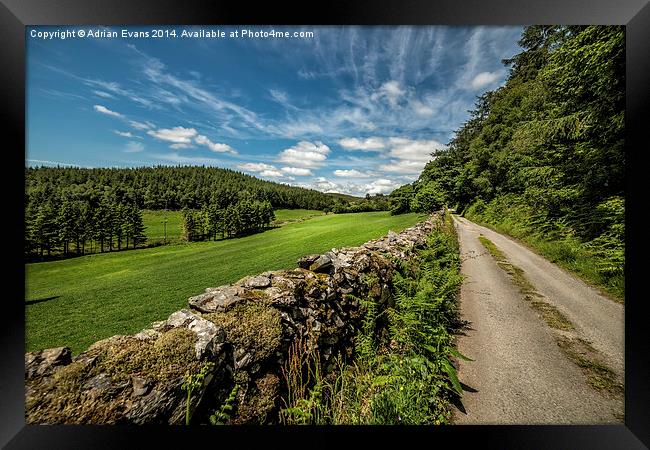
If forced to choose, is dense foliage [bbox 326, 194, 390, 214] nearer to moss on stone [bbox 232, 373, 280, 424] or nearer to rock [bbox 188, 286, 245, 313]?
rock [bbox 188, 286, 245, 313]

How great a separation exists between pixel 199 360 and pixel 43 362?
1.13 metres

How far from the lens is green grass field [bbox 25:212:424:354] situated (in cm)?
666

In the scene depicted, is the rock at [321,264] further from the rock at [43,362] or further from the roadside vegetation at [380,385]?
the rock at [43,362]

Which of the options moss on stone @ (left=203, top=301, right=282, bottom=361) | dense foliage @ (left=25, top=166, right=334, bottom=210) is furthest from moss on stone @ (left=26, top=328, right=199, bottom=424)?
dense foliage @ (left=25, top=166, right=334, bottom=210)

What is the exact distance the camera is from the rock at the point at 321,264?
3.69m

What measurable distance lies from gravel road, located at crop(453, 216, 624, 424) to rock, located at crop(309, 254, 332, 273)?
247 cm

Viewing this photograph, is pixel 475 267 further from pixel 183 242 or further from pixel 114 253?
pixel 114 253

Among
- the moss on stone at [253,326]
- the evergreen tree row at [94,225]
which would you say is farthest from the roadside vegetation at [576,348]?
the evergreen tree row at [94,225]

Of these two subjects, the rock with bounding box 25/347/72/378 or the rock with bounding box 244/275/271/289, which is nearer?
the rock with bounding box 25/347/72/378

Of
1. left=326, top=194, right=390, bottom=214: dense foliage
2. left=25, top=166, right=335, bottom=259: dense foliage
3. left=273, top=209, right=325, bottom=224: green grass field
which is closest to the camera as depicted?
left=25, top=166, right=335, bottom=259: dense foliage

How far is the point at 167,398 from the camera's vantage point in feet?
6.00

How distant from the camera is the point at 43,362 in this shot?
1.74m

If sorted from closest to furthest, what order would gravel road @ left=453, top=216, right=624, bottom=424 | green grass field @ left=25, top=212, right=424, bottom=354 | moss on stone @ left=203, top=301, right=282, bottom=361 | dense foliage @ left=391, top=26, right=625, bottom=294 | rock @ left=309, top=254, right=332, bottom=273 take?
moss on stone @ left=203, top=301, right=282, bottom=361
gravel road @ left=453, top=216, right=624, bottom=424
rock @ left=309, top=254, right=332, bottom=273
dense foliage @ left=391, top=26, right=625, bottom=294
green grass field @ left=25, top=212, right=424, bottom=354

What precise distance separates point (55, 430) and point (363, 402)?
9.96 ft
